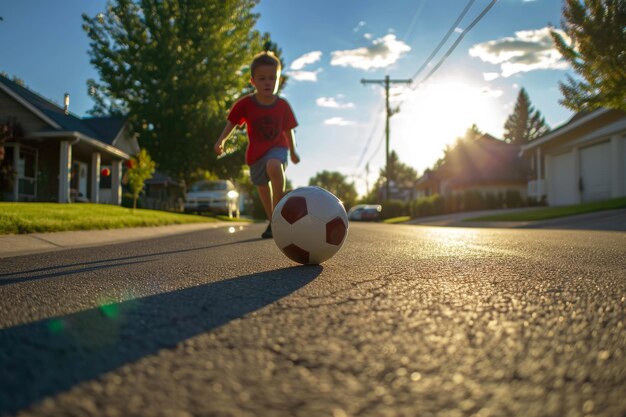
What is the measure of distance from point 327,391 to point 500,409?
0.36 m

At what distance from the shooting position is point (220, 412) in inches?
37.5

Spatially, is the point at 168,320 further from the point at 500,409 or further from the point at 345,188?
the point at 345,188

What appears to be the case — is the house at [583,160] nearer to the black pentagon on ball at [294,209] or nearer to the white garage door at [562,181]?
the white garage door at [562,181]

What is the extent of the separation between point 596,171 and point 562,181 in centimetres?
272

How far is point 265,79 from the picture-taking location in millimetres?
5547

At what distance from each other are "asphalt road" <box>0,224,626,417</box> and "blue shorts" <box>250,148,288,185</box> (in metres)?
3.22

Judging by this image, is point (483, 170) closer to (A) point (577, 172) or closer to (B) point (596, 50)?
(A) point (577, 172)

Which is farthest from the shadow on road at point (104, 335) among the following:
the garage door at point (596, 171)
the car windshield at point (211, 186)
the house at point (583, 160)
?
the car windshield at point (211, 186)

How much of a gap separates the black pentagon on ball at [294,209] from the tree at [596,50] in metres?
9.77

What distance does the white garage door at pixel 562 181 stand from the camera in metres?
21.7

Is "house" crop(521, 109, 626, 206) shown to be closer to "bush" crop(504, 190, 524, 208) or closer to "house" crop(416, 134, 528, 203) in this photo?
"bush" crop(504, 190, 524, 208)

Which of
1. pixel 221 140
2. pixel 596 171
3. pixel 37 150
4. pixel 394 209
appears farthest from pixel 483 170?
pixel 221 140

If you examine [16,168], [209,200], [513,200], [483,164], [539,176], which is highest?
[483,164]

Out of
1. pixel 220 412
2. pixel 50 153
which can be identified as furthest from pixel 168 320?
pixel 50 153
